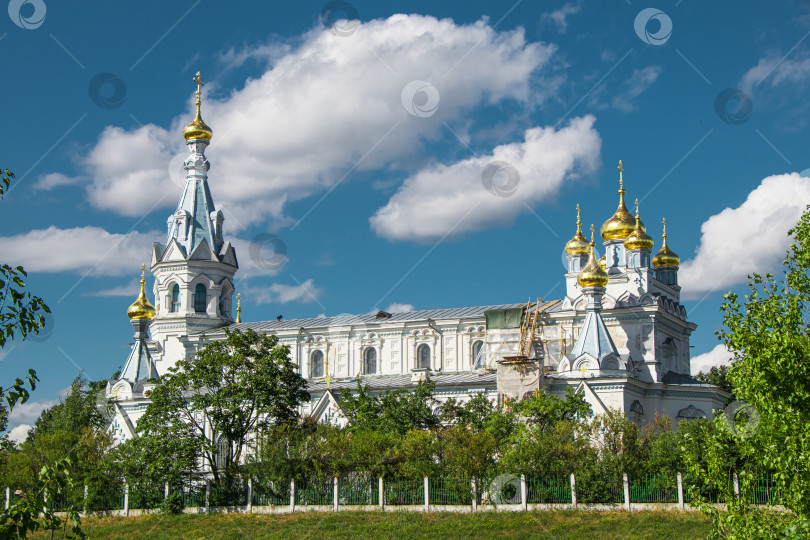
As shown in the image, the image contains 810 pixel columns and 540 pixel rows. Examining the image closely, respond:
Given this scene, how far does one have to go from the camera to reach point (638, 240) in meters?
44.1

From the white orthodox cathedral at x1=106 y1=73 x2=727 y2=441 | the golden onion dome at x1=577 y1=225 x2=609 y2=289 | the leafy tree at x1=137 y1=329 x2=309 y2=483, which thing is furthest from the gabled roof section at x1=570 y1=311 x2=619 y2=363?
the leafy tree at x1=137 y1=329 x2=309 y2=483

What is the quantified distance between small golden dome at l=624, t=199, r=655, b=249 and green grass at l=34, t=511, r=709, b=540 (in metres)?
19.6

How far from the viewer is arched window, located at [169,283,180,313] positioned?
165ft

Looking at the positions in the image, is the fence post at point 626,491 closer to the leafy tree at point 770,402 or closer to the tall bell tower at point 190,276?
the leafy tree at point 770,402

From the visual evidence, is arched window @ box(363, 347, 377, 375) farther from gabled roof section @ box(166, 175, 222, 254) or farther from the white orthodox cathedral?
gabled roof section @ box(166, 175, 222, 254)

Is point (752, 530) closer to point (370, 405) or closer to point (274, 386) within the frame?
point (274, 386)

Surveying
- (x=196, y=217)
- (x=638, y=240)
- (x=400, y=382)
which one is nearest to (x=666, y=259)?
(x=638, y=240)

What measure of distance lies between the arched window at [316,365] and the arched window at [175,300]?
25.5 ft

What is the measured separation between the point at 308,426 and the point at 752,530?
22.1 m

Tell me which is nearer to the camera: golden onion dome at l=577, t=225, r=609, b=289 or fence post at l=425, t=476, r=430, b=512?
fence post at l=425, t=476, r=430, b=512

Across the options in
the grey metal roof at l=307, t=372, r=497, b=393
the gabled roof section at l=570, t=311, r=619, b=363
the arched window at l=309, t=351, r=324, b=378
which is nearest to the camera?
the gabled roof section at l=570, t=311, r=619, b=363

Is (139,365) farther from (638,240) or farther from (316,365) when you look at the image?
(638,240)

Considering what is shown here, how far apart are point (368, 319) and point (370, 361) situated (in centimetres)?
215

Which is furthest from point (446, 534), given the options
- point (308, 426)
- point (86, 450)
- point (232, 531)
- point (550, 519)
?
point (86, 450)
